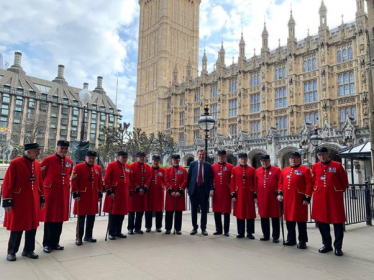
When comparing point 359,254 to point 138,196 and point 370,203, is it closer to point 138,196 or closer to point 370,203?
point 370,203

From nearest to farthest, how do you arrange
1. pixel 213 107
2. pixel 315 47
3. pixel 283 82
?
pixel 315 47 → pixel 283 82 → pixel 213 107

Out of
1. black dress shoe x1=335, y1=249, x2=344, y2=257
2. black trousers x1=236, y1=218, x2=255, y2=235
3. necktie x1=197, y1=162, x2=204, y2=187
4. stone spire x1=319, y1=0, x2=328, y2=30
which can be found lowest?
black dress shoe x1=335, y1=249, x2=344, y2=257

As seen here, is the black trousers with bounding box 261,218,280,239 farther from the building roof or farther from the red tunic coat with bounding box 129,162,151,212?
the building roof

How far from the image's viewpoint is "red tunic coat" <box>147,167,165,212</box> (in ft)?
21.8

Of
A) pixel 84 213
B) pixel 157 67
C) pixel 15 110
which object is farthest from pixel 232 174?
pixel 15 110

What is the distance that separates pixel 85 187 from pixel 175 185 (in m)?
2.15

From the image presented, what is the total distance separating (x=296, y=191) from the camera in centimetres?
554

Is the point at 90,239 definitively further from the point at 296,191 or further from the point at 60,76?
the point at 60,76

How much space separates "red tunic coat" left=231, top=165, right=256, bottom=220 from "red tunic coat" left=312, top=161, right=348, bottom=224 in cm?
136

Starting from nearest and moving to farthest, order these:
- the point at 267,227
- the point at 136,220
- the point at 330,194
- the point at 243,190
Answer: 1. the point at 330,194
2. the point at 267,227
3. the point at 243,190
4. the point at 136,220

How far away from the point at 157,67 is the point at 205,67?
13430 millimetres

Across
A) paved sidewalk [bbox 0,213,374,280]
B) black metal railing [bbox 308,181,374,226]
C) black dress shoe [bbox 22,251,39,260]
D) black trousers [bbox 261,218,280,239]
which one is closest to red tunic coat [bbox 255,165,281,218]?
black trousers [bbox 261,218,280,239]

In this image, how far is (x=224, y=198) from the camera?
6.52 m

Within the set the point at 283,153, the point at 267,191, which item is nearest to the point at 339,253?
the point at 267,191
